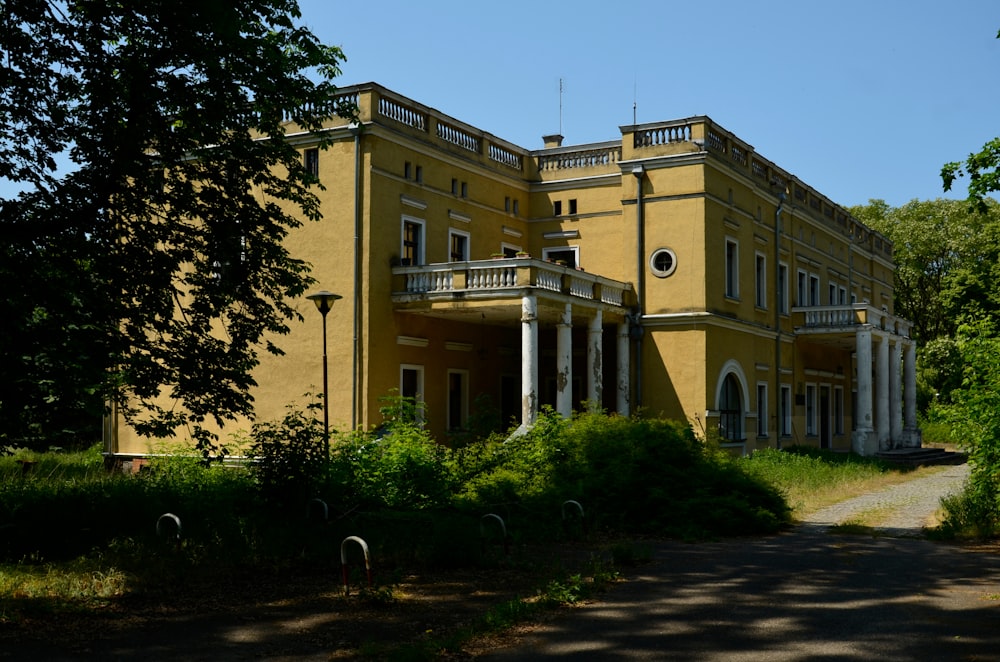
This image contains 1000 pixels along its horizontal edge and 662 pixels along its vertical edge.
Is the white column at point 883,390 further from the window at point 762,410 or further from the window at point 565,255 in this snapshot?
the window at point 565,255

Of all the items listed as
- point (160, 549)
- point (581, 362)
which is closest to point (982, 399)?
point (160, 549)

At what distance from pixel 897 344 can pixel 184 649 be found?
35.5m

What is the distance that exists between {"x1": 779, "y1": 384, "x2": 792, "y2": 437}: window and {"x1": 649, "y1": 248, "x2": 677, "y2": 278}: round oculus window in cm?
842

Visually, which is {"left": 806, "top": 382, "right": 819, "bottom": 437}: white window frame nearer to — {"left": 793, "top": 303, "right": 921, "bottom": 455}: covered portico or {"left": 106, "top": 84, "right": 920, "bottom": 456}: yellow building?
{"left": 106, "top": 84, "right": 920, "bottom": 456}: yellow building

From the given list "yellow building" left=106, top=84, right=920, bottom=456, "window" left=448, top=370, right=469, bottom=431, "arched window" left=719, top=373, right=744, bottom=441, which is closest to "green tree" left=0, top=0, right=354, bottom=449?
"yellow building" left=106, top=84, right=920, bottom=456

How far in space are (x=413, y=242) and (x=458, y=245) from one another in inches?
83.0

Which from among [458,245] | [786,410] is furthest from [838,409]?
[458,245]

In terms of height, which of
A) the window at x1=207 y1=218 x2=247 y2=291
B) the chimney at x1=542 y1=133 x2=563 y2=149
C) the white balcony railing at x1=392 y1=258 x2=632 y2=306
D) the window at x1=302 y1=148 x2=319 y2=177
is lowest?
the window at x1=207 y1=218 x2=247 y2=291

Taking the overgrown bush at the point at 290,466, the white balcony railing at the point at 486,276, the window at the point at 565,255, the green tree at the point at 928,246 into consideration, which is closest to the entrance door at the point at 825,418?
the window at the point at 565,255

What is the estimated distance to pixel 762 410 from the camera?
1297 inches

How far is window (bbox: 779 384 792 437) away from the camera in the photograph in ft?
113

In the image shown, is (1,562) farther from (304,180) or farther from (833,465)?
(833,465)

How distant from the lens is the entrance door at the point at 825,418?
1572 inches

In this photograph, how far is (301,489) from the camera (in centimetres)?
1351
